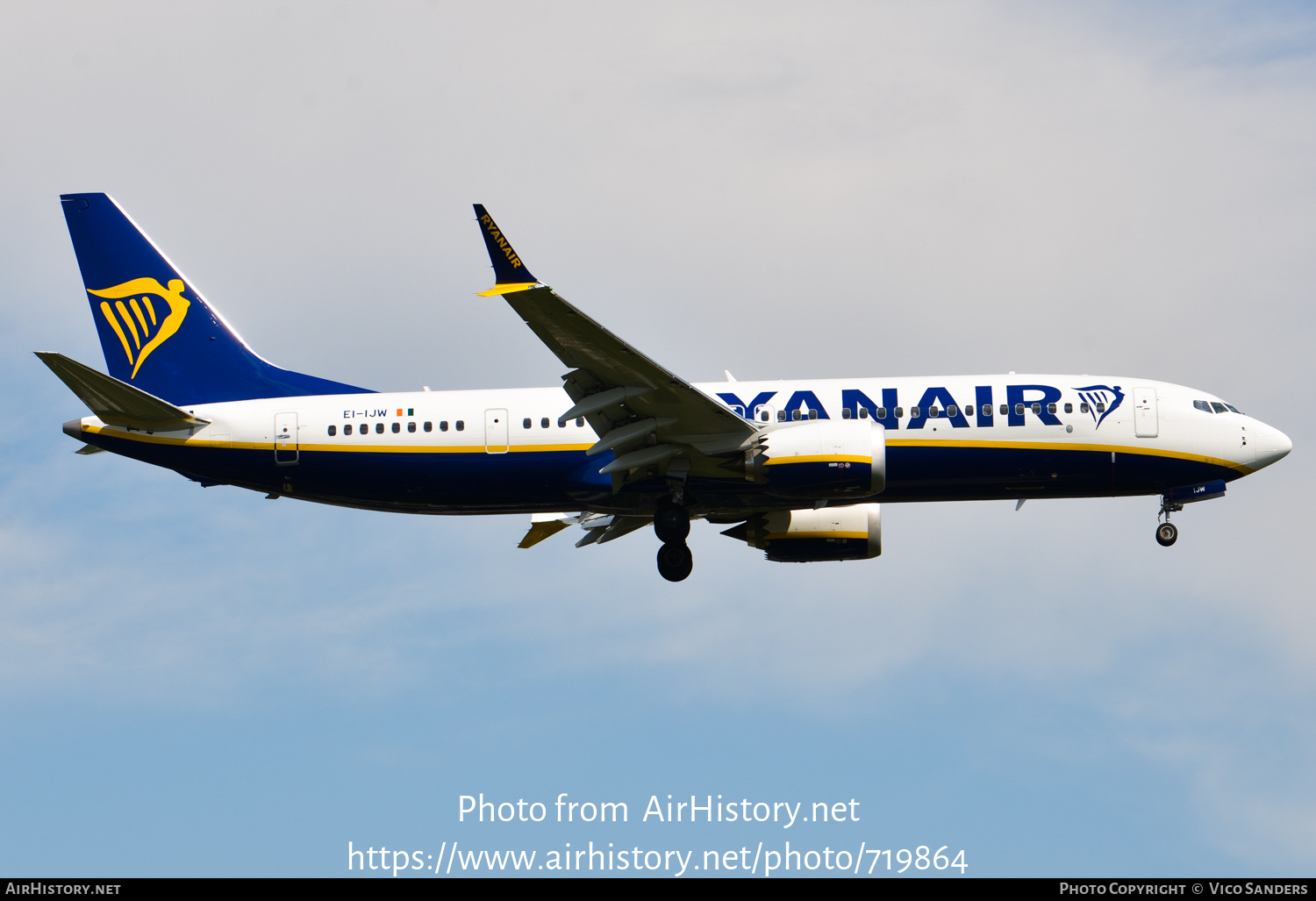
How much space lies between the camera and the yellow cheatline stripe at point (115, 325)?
3909 cm

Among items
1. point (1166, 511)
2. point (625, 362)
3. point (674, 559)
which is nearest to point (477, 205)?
point (625, 362)

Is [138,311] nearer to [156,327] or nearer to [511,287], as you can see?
[156,327]

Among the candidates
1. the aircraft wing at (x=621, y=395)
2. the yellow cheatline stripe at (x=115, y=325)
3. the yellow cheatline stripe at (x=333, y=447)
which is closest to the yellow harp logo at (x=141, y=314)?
the yellow cheatline stripe at (x=115, y=325)

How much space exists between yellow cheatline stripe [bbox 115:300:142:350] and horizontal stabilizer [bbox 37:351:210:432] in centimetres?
288

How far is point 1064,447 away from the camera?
3603cm

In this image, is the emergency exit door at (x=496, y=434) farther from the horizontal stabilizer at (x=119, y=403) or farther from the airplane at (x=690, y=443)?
the horizontal stabilizer at (x=119, y=403)

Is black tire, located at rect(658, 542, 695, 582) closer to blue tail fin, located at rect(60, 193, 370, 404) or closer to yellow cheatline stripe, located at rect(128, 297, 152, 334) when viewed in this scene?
blue tail fin, located at rect(60, 193, 370, 404)

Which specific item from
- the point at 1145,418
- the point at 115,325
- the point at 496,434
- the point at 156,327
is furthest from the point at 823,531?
the point at 115,325

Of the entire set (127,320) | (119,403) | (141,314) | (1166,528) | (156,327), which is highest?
(141,314)

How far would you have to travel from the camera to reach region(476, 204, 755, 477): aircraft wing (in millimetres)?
30328

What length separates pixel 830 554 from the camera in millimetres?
40344

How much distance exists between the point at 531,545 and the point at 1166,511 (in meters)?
17.8

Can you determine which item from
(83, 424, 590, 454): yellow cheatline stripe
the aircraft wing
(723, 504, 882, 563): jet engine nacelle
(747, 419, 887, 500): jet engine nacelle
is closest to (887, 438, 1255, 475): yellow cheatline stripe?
(747, 419, 887, 500): jet engine nacelle

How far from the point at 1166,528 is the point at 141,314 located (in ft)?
92.2
